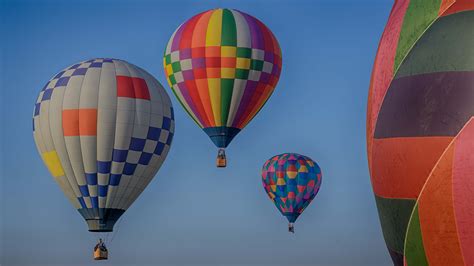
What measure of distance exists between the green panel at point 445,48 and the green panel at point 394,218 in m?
1.26

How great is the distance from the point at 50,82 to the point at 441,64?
17797 mm

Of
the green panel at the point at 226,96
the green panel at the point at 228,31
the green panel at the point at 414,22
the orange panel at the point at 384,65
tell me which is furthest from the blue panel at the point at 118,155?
the green panel at the point at 414,22

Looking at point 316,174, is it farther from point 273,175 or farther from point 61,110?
point 61,110

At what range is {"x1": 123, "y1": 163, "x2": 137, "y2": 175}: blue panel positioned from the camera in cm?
2244

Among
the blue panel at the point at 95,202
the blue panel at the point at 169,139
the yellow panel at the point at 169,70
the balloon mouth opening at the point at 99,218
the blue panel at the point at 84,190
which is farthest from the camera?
the yellow panel at the point at 169,70

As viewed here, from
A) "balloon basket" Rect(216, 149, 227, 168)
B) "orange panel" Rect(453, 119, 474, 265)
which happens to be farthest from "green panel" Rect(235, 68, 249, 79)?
"orange panel" Rect(453, 119, 474, 265)

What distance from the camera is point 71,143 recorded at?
2178 centimetres

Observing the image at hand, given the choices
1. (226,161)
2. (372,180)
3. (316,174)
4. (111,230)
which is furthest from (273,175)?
(372,180)

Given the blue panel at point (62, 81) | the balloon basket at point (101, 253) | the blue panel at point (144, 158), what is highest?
the blue panel at point (62, 81)

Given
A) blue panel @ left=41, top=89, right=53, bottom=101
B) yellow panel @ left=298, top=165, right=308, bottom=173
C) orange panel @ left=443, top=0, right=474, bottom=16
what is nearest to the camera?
orange panel @ left=443, top=0, right=474, bottom=16

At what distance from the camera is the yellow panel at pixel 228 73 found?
26031mm

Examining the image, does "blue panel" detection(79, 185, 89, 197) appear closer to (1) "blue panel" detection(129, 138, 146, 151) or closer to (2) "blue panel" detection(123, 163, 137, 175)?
(2) "blue panel" detection(123, 163, 137, 175)

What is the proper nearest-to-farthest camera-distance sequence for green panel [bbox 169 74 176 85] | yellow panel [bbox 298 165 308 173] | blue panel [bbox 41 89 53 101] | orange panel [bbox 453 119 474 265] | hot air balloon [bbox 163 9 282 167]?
orange panel [bbox 453 119 474 265], blue panel [bbox 41 89 53 101], hot air balloon [bbox 163 9 282 167], green panel [bbox 169 74 176 85], yellow panel [bbox 298 165 308 173]

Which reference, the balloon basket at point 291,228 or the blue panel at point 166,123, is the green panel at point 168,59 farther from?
the balloon basket at point 291,228
